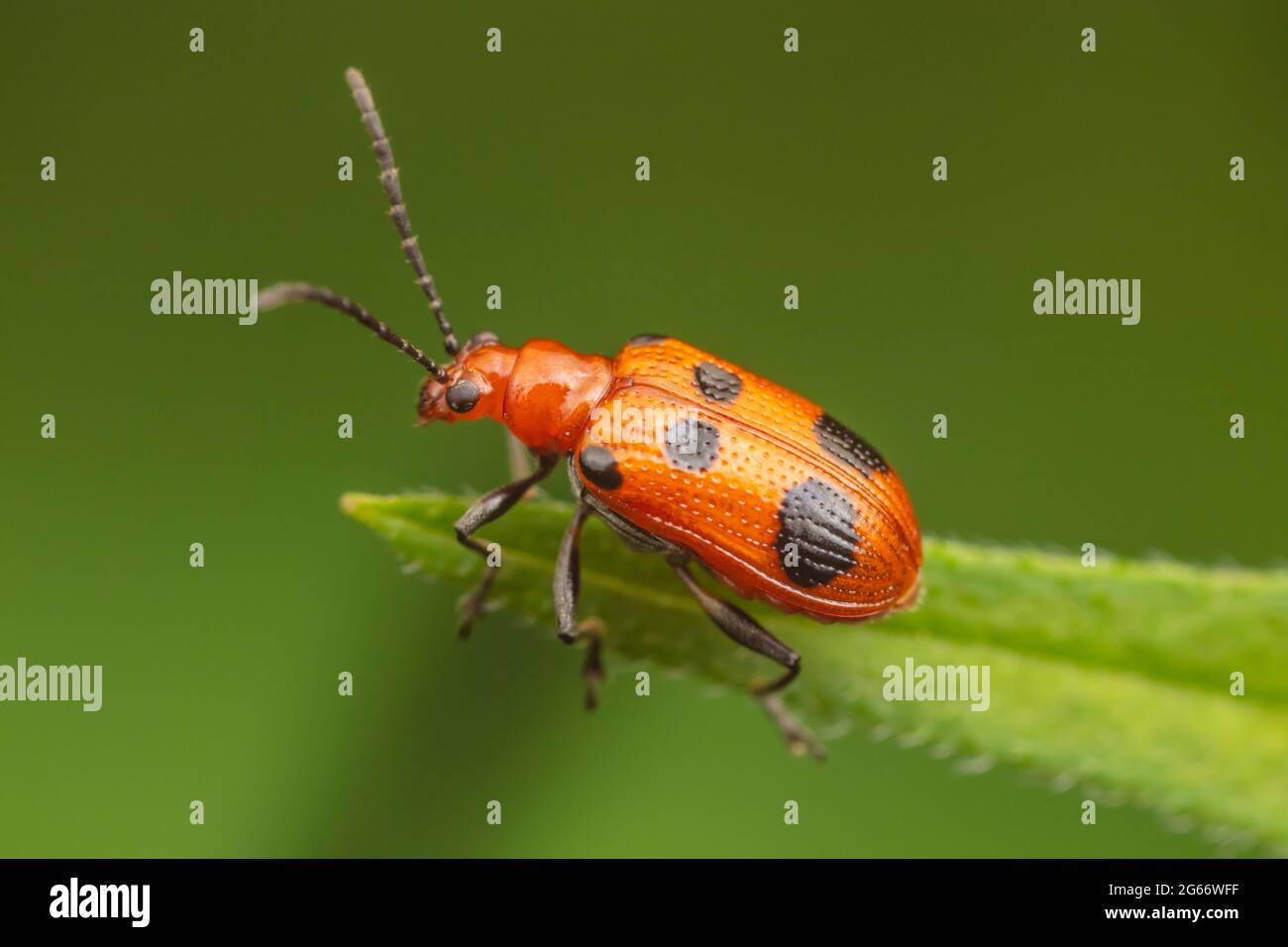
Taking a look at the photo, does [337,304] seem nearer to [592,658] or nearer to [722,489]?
[722,489]

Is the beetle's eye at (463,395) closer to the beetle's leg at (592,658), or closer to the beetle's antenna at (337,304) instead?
the beetle's antenna at (337,304)

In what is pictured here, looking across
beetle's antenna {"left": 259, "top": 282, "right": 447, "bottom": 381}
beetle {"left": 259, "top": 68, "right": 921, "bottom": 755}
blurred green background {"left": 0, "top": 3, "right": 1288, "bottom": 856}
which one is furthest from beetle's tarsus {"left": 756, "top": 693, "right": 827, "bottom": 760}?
beetle's antenna {"left": 259, "top": 282, "right": 447, "bottom": 381}

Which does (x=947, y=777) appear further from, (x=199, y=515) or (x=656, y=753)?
(x=199, y=515)

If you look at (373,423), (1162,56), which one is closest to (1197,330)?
(1162,56)

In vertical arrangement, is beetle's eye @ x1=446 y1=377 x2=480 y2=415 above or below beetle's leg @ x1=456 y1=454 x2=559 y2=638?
above

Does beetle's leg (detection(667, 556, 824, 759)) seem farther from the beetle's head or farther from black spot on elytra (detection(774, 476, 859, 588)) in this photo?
the beetle's head
